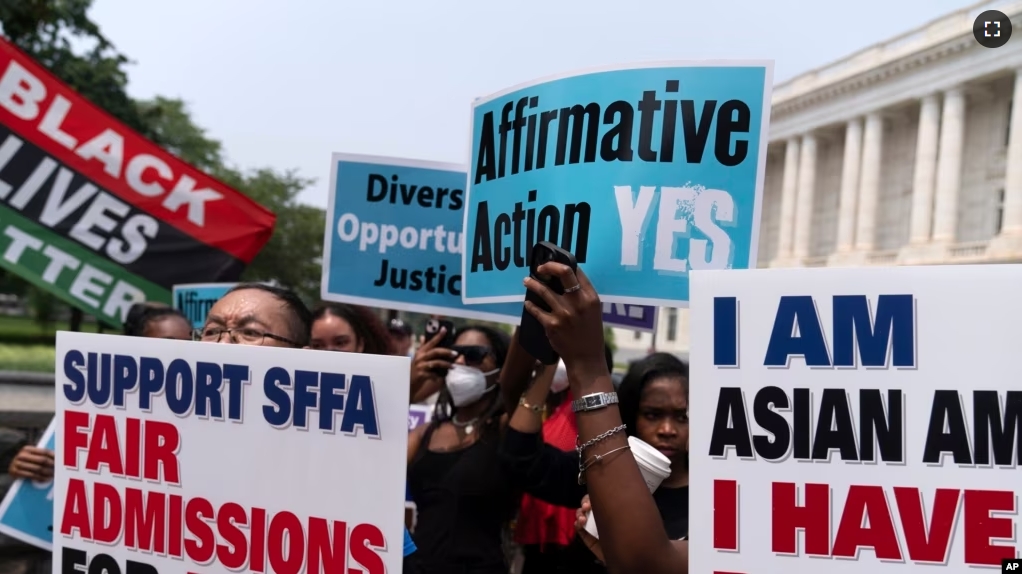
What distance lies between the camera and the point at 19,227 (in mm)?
4930

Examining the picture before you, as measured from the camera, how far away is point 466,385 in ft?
10.8

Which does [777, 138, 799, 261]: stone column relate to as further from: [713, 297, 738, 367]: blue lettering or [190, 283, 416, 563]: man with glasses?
[713, 297, 738, 367]: blue lettering

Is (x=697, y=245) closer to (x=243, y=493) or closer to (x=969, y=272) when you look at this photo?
(x=969, y=272)

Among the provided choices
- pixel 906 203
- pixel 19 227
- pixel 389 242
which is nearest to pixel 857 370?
pixel 389 242

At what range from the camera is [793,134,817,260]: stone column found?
48.0 metres

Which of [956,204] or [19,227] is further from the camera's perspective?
[956,204]

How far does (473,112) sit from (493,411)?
114 cm

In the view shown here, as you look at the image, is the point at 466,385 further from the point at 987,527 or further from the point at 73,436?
the point at 987,527

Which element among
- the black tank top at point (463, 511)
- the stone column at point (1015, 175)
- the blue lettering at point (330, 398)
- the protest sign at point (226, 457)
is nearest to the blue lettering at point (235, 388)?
the protest sign at point (226, 457)

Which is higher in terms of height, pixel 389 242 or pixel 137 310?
pixel 389 242

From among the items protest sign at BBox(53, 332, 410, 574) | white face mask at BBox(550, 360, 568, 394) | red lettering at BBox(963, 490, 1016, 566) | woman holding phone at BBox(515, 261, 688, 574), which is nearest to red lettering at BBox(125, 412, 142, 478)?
protest sign at BBox(53, 332, 410, 574)

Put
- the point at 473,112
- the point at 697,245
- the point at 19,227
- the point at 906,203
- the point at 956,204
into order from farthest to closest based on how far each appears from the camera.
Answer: the point at 906,203 < the point at 956,204 < the point at 19,227 < the point at 473,112 < the point at 697,245

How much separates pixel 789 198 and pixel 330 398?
5104 cm

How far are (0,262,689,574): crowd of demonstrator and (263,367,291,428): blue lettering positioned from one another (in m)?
0.22
